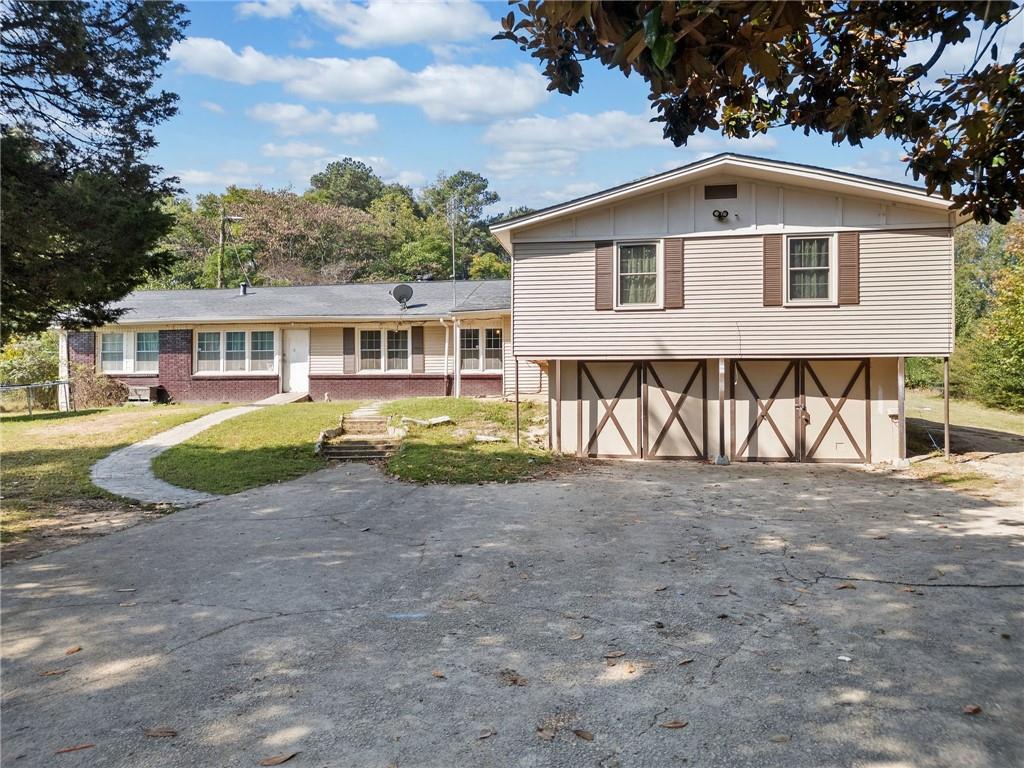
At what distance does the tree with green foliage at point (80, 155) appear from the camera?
686 cm

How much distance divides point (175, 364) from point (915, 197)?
20.6 m

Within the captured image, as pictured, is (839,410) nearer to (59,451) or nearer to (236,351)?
(59,451)

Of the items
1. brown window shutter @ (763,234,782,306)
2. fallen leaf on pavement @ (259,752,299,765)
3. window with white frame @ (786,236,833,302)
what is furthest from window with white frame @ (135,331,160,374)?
fallen leaf on pavement @ (259,752,299,765)

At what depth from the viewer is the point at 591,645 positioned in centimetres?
424

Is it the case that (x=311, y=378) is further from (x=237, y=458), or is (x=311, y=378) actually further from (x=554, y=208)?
(x=554, y=208)

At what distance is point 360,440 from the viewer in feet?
45.5

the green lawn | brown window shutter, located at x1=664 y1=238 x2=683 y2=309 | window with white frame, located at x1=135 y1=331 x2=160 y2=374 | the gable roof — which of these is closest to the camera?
the green lawn

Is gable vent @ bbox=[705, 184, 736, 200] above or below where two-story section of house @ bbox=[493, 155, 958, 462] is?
above

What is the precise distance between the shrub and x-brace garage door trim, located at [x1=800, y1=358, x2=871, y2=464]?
65.5 ft

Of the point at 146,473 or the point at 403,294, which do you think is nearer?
the point at 146,473

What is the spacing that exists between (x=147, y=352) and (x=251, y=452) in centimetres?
1113

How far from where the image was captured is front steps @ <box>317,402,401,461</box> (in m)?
13.3

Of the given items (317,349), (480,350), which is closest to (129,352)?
(317,349)

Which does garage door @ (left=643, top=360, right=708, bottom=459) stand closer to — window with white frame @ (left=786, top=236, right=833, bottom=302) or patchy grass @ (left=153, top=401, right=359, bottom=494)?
window with white frame @ (left=786, top=236, right=833, bottom=302)
